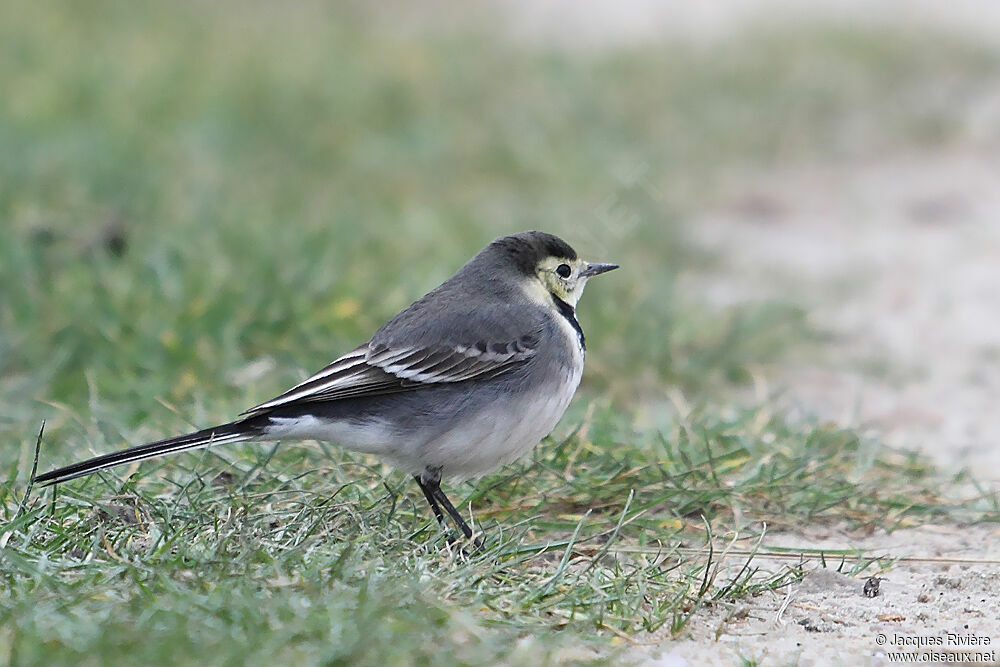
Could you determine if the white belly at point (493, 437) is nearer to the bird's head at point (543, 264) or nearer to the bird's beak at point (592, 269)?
the bird's head at point (543, 264)

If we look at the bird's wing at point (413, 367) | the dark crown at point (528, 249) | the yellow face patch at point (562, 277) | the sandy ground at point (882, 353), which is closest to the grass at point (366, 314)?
the sandy ground at point (882, 353)

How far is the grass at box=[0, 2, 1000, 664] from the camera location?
359 centimetres

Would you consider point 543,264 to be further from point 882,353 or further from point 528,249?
point 882,353

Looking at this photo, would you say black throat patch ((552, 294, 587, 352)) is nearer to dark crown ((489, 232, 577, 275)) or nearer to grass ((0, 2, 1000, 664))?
dark crown ((489, 232, 577, 275))

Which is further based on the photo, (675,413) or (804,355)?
(804,355)

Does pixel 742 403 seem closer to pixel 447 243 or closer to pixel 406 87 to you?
pixel 447 243

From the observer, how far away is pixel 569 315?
498 cm

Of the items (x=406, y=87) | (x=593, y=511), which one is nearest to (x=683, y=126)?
(x=406, y=87)

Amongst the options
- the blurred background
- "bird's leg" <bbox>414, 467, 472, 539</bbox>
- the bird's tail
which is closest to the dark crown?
"bird's leg" <bbox>414, 467, 472, 539</bbox>

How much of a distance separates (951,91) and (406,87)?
14.5 feet

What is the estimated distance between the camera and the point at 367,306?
6.84 meters

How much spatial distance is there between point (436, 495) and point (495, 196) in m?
4.89

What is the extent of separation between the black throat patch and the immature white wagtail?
103 mm

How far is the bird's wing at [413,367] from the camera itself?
4465 mm
